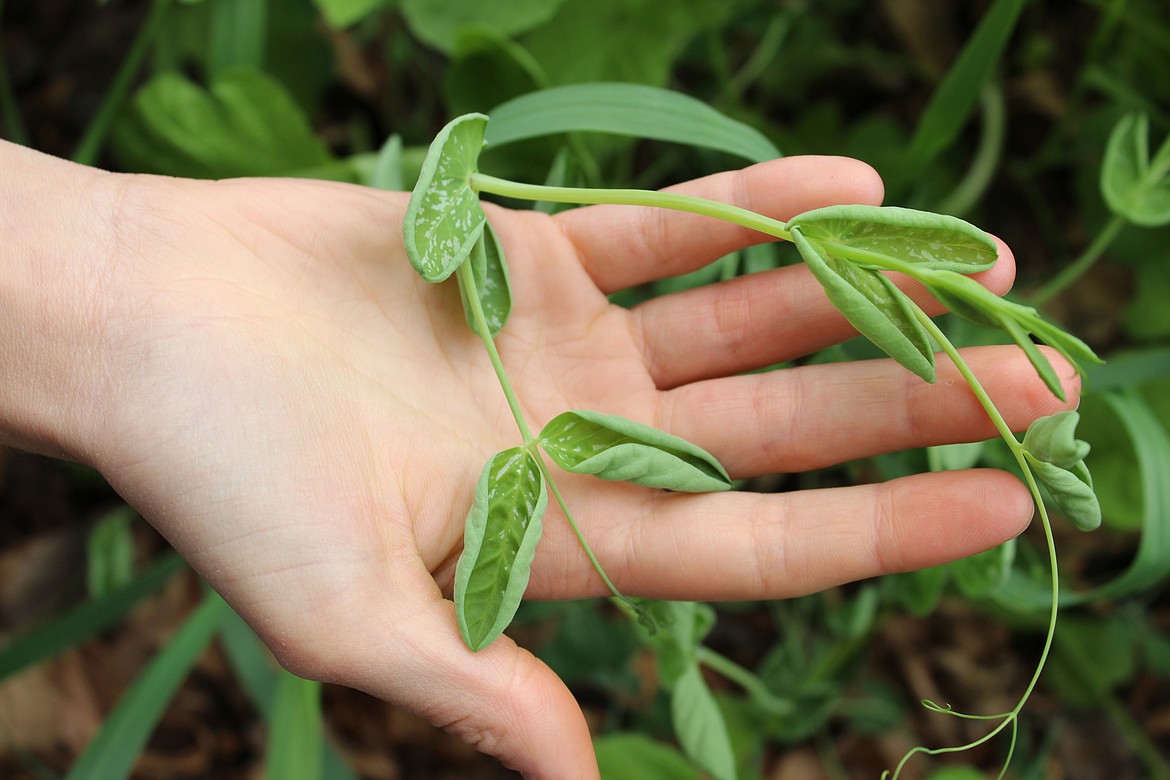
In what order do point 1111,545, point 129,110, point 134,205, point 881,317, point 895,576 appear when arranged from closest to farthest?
point 881,317, point 134,205, point 895,576, point 129,110, point 1111,545

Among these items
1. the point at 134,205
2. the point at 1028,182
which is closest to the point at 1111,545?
the point at 1028,182

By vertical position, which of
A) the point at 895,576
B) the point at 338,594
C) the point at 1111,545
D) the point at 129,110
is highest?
the point at 129,110

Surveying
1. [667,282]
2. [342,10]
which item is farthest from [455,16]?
[667,282]

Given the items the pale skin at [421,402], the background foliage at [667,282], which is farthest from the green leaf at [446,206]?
the background foliage at [667,282]

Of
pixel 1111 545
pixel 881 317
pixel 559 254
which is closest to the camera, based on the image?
pixel 881 317

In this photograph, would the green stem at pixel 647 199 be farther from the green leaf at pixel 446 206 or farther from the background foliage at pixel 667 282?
the background foliage at pixel 667 282

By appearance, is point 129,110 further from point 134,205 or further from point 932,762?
point 932,762

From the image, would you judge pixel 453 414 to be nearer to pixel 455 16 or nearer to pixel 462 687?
pixel 462 687

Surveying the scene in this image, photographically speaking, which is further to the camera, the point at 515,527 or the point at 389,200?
the point at 389,200
